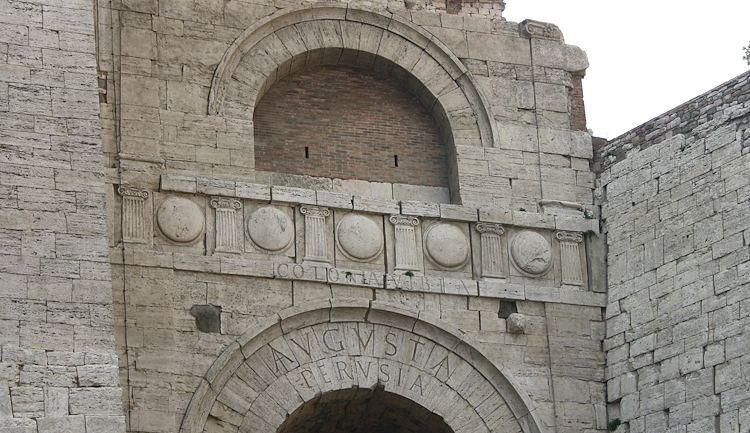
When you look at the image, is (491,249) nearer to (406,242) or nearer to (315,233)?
(406,242)

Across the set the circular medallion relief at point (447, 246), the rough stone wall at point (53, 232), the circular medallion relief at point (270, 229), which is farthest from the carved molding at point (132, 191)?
the circular medallion relief at point (447, 246)

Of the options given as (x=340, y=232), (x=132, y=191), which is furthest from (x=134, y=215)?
(x=340, y=232)

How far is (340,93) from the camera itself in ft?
53.6

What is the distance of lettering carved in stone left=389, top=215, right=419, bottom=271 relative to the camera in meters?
15.1

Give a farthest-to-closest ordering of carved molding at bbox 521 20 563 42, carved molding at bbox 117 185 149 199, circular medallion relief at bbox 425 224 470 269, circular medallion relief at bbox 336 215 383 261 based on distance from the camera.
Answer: carved molding at bbox 521 20 563 42 < circular medallion relief at bbox 425 224 470 269 < circular medallion relief at bbox 336 215 383 261 < carved molding at bbox 117 185 149 199

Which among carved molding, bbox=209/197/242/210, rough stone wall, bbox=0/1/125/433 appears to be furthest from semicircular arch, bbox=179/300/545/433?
rough stone wall, bbox=0/1/125/433

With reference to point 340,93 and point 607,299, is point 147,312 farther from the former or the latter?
point 607,299

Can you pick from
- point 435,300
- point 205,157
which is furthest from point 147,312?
point 435,300

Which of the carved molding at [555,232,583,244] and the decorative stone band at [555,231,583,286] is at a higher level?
the carved molding at [555,232,583,244]

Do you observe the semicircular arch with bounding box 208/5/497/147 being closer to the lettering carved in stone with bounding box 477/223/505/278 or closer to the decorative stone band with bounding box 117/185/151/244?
the lettering carved in stone with bounding box 477/223/505/278

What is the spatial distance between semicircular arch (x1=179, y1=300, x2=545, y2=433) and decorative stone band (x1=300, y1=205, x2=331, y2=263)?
1.79 feet

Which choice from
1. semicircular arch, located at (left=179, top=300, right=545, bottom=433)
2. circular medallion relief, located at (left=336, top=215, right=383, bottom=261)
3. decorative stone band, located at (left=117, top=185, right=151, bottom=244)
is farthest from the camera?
circular medallion relief, located at (left=336, top=215, right=383, bottom=261)

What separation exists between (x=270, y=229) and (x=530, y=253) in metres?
2.83

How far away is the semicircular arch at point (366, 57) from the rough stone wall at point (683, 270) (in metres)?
1.82
